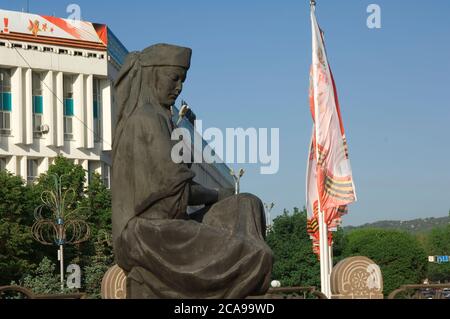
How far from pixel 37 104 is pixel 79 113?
2.92 meters

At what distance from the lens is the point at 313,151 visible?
26203 millimetres

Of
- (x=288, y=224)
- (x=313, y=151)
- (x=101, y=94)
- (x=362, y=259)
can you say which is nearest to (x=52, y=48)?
(x=101, y=94)

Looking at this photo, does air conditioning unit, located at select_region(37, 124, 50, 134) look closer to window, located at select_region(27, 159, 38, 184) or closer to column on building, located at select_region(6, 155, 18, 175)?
window, located at select_region(27, 159, 38, 184)

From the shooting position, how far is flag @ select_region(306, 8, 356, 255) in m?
25.0

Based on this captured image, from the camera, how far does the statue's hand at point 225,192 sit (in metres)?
10.1

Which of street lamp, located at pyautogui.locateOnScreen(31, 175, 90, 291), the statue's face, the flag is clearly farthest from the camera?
street lamp, located at pyautogui.locateOnScreen(31, 175, 90, 291)

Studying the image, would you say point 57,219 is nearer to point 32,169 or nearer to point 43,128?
point 43,128

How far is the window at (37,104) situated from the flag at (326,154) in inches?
1559

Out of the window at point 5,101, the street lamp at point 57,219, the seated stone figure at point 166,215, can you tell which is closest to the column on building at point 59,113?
the window at point 5,101

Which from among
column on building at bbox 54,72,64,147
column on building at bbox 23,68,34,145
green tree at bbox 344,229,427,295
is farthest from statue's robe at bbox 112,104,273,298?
green tree at bbox 344,229,427,295

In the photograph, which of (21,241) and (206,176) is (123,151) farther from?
(206,176)
